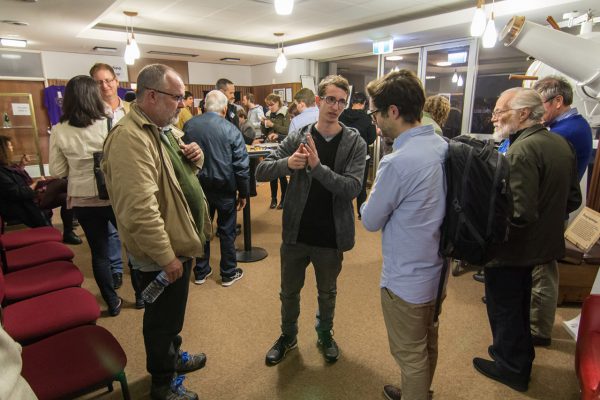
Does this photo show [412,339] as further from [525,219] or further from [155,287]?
[155,287]

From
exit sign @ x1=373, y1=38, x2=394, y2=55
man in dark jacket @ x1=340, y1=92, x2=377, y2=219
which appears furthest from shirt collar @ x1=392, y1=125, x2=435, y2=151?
exit sign @ x1=373, y1=38, x2=394, y2=55

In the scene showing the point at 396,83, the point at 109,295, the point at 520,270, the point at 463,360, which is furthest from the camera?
the point at 109,295

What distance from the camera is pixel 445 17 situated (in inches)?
190

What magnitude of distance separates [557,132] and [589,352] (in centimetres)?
144

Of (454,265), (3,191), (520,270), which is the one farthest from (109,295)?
(454,265)

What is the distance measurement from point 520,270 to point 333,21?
5.32 m

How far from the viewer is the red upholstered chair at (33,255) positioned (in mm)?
2186

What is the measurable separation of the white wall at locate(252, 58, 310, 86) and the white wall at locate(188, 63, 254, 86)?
0.25 meters

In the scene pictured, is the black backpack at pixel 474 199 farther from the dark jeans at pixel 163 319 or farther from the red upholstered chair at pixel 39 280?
the red upholstered chair at pixel 39 280

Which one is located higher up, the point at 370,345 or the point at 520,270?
the point at 520,270

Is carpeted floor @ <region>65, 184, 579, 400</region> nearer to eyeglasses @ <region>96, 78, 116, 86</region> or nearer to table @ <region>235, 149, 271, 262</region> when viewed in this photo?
table @ <region>235, 149, 271, 262</region>

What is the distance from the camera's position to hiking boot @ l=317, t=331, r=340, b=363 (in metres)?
2.02

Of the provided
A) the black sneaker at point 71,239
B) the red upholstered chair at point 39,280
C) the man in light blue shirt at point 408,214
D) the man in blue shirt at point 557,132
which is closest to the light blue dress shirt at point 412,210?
the man in light blue shirt at point 408,214

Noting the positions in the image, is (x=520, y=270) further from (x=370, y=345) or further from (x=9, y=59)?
(x=9, y=59)
